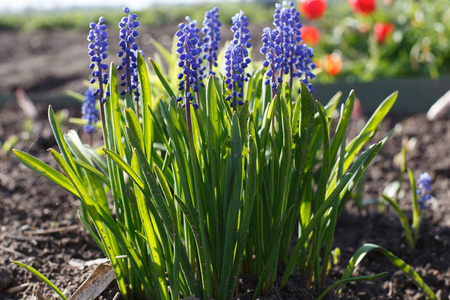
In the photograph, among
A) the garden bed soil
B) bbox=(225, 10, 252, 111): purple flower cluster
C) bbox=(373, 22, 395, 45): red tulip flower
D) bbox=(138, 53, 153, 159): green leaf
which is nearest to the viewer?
bbox=(225, 10, 252, 111): purple flower cluster

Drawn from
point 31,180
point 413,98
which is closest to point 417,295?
point 31,180

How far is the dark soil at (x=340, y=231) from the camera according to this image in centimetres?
192

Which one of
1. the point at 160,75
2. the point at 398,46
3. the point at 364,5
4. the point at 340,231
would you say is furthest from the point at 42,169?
the point at 398,46

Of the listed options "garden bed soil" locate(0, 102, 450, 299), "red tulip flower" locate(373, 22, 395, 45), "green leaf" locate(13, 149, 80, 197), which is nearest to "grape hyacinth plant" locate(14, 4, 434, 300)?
"green leaf" locate(13, 149, 80, 197)

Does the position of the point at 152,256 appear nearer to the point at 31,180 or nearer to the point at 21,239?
the point at 21,239

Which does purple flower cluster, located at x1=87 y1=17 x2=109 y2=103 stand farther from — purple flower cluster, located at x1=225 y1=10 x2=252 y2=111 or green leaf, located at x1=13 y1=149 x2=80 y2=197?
purple flower cluster, located at x1=225 y1=10 x2=252 y2=111

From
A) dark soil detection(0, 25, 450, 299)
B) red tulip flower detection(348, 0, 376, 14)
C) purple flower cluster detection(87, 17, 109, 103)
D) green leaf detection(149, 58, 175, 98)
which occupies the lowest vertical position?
dark soil detection(0, 25, 450, 299)

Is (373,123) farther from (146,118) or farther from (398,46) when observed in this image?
(398,46)

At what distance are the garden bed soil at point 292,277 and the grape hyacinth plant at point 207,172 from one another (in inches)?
7.7

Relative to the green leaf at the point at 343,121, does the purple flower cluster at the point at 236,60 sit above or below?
above

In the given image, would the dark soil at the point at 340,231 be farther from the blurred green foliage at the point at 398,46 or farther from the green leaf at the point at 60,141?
the blurred green foliage at the point at 398,46

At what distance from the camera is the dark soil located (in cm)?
192

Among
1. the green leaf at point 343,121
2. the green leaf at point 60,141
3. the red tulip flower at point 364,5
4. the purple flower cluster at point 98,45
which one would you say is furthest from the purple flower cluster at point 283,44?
the red tulip flower at point 364,5

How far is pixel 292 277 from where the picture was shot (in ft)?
5.65
